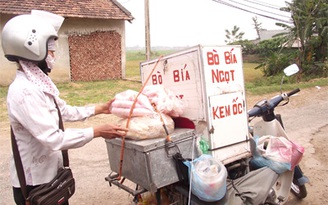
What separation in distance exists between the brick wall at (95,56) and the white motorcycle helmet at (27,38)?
1364cm

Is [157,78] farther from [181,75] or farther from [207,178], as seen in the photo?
[207,178]

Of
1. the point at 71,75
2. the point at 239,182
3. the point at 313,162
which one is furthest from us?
the point at 71,75

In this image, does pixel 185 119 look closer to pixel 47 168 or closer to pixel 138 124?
pixel 138 124

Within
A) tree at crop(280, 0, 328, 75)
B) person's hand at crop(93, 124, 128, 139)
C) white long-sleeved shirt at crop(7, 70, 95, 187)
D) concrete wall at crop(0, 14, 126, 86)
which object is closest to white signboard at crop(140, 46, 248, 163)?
person's hand at crop(93, 124, 128, 139)

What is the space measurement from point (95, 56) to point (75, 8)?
7.88ft

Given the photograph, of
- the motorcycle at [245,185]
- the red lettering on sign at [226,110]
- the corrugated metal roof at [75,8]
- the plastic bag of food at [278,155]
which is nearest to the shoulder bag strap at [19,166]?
the motorcycle at [245,185]

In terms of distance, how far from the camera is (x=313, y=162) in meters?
4.77

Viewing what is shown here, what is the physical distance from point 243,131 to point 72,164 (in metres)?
3.22

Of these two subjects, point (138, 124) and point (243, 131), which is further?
point (243, 131)

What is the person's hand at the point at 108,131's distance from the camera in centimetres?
211

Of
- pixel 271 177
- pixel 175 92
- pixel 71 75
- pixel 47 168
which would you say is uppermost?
pixel 71 75

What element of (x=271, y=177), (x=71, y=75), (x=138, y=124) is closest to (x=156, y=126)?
(x=138, y=124)

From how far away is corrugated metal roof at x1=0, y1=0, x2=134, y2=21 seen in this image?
13.6 meters

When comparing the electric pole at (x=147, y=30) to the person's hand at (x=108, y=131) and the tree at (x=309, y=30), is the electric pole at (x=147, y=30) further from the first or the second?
the person's hand at (x=108, y=131)
